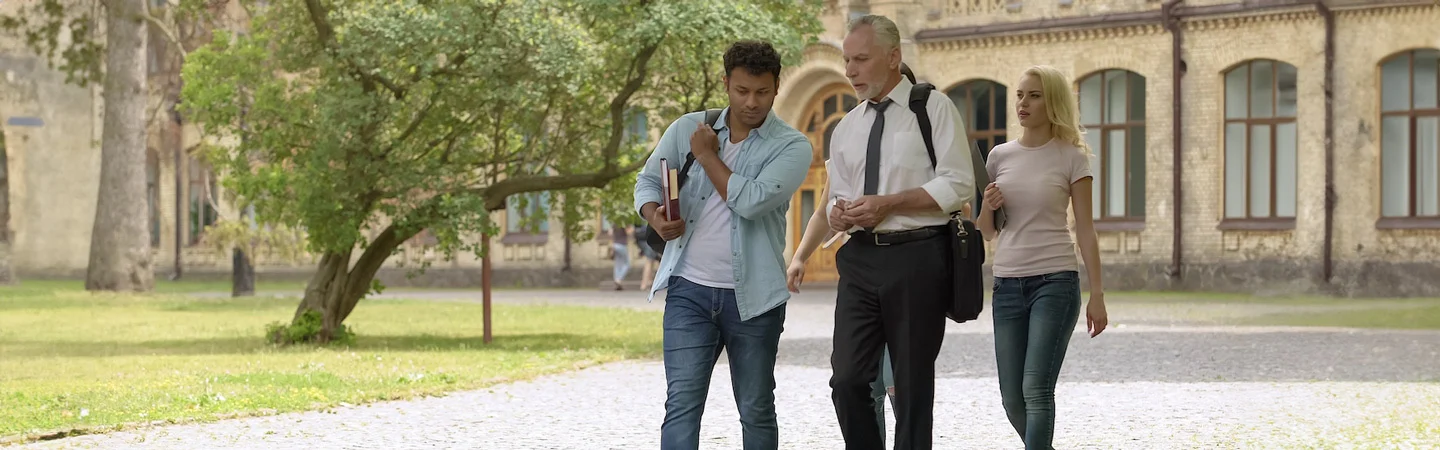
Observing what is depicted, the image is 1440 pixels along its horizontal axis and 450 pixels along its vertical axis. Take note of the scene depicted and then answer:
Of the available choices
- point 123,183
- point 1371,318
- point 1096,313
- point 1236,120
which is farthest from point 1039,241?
point 123,183

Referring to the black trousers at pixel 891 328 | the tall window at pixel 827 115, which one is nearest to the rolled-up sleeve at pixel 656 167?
the black trousers at pixel 891 328

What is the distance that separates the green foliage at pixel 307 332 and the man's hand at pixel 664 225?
12.8 metres

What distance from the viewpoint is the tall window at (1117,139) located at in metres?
34.1

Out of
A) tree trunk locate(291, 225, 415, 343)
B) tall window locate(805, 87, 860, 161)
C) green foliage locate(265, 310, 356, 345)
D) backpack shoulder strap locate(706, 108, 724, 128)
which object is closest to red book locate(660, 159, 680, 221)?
backpack shoulder strap locate(706, 108, 724, 128)

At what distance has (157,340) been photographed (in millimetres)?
20703

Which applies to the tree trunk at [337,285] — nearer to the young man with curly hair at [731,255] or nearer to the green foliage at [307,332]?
the green foliage at [307,332]

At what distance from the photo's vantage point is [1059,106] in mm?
7090

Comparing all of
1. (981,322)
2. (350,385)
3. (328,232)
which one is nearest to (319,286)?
(328,232)

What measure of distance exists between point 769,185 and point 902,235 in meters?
0.49

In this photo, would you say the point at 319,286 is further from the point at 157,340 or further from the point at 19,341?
the point at 19,341

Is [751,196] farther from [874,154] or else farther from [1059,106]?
[1059,106]

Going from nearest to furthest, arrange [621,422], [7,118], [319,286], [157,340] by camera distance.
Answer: [621,422] → [319,286] → [157,340] → [7,118]

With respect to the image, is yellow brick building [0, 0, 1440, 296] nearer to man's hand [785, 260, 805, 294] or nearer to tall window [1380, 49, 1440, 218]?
tall window [1380, 49, 1440, 218]

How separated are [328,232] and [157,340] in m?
4.29
